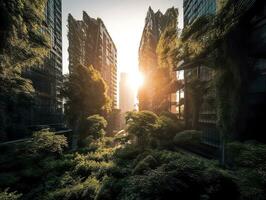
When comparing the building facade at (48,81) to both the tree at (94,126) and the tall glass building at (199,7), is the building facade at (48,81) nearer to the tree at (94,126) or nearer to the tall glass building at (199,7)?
the tree at (94,126)

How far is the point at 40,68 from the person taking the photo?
3073cm

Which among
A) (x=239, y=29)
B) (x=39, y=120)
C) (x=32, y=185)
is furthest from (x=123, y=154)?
(x=39, y=120)

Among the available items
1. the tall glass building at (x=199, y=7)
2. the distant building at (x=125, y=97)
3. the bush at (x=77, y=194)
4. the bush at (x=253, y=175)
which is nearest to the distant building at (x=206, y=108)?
the tall glass building at (x=199, y=7)

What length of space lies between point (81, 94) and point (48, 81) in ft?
33.3

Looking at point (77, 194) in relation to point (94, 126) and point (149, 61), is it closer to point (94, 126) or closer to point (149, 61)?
point (94, 126)

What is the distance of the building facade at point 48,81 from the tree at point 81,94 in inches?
104

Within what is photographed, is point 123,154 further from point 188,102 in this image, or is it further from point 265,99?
point 265,99

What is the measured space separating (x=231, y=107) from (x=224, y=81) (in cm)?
158

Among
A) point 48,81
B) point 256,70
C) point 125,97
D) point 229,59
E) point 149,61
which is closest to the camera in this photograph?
point 229,59

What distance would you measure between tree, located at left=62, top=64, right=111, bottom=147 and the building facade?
2.64 metres

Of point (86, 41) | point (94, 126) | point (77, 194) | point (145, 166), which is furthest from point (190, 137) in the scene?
point (86, 41)

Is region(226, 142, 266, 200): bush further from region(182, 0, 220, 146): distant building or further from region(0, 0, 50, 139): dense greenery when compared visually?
region(0, 0, 50, 139): dense greenery

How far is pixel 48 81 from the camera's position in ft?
111

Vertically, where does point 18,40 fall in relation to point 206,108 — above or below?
above
